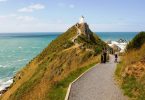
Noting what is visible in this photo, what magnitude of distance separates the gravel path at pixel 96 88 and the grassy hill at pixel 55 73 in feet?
2.79

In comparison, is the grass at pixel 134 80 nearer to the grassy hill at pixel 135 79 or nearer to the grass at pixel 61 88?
the grassy hill at pixel 135 79

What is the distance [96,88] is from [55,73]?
45.9 ft

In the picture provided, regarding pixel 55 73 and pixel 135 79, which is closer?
pixel 135 79

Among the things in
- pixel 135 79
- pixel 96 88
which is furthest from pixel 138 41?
pixel 96 88

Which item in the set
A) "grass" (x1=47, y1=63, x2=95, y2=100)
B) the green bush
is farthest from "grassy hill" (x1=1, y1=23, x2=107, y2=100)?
the green bush

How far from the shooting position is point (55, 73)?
117ft

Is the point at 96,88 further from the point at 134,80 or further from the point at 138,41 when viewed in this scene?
the point at 138,41

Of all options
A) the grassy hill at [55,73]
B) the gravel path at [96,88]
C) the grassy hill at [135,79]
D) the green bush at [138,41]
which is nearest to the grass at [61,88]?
the grassy hill at [55,73]

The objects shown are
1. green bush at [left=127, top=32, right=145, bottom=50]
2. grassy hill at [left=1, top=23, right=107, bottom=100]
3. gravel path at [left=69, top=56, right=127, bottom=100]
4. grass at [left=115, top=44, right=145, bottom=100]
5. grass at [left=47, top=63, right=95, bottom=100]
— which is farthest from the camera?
green bush at [left=127, top=32, right=145, bottom=50]

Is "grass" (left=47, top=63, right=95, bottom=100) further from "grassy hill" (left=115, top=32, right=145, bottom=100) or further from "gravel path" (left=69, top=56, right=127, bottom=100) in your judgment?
"grassy hill" (left=115, top=32, right=145, bottom=100)

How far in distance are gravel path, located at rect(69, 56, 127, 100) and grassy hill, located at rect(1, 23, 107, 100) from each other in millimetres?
850

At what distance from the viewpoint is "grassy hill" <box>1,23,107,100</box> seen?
75.0 ft

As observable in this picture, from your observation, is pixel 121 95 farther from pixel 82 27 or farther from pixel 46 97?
pixel 82 27

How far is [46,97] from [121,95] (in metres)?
4.70
